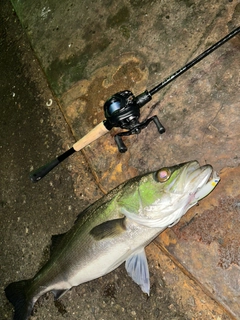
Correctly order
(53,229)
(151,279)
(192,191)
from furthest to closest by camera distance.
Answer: (53,229) → (151,279) → (192,191)

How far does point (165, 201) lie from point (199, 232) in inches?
19.9

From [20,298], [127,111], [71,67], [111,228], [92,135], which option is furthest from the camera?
[71,67]

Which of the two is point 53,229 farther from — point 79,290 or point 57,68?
point 57,68

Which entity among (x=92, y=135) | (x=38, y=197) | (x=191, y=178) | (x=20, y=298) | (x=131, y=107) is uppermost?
(x=131, y=107)

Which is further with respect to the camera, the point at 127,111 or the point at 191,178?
the point at 127,111

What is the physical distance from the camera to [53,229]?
3.50m

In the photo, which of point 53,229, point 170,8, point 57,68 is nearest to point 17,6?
point 57,68

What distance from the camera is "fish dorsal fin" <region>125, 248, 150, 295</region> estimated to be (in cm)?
270

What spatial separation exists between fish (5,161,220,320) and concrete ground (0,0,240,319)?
10.5 inches

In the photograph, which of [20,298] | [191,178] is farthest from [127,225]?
[20,298]

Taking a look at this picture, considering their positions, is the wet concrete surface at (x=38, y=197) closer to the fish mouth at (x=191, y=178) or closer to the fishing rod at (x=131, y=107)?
the fishing rod at (x=131, y=107)

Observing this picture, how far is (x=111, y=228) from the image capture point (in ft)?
8.19

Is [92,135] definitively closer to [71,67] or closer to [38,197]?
[71,67]

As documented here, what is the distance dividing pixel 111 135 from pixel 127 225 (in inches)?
38.1
